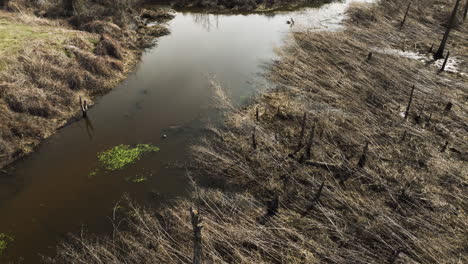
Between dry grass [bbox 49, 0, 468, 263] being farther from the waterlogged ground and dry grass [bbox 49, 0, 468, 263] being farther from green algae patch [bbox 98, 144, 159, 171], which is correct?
green algae patch [bbox 98, 144, 159, 171]

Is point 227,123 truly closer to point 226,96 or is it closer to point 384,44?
point 226,96

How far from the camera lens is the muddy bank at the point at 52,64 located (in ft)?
48.1

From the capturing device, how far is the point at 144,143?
1481 centimetres

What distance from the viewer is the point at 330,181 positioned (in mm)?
11484

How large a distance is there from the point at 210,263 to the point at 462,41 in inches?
1118

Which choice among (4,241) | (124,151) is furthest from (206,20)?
(4,241)

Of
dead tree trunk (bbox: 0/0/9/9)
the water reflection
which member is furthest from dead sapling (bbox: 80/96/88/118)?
dead tree trunk (bbox: 0/0/9/9)

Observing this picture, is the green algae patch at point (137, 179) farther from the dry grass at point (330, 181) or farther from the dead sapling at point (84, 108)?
the dead sapling at point (84, 108)

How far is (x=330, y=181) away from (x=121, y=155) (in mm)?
9471

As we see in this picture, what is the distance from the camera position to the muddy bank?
1467cm

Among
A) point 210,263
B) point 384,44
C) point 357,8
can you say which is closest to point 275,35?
point 384,44

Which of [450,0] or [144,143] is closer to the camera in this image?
[144,143]

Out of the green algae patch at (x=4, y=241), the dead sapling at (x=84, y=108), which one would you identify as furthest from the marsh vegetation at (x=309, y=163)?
Answer: the green algae patch at (x=4, y=241)

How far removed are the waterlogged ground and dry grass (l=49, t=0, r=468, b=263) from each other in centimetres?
121
